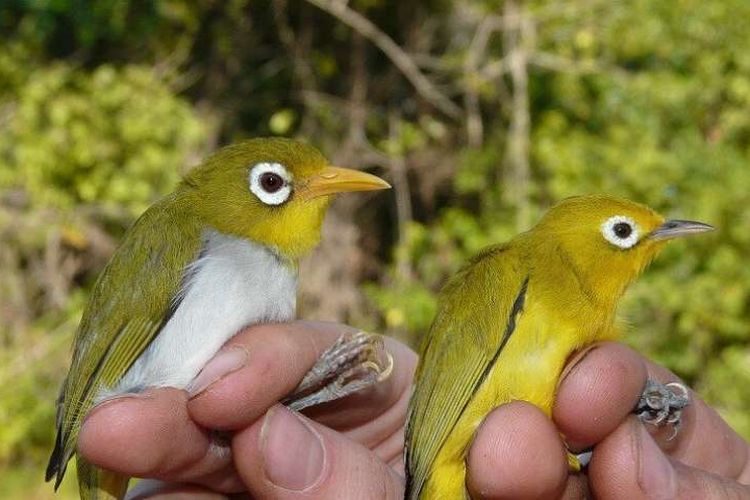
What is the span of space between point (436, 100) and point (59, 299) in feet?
11.9

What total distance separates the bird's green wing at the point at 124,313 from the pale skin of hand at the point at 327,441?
218 millimetres

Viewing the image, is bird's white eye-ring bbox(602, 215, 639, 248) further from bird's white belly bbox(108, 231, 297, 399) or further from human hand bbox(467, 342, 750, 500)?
bird's white belly bbox(108, 231, 297, 399)

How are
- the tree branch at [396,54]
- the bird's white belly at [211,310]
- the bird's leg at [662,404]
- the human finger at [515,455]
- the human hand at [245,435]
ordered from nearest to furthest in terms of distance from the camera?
the human finger at [515,455], the human hand at [245,435], the bird's white belly at [211,310], the bird's leg at [662,404], the tree branch at [396,54]

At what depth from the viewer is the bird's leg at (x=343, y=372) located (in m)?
2.74

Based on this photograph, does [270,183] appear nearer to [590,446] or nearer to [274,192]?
[274,192]

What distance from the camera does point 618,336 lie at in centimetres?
247

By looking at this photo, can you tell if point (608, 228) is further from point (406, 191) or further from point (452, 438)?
point (406, 191)

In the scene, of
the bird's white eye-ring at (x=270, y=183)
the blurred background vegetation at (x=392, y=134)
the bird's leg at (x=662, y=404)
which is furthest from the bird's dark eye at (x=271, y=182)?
the blurred background vegetation at (x=392, y=134)

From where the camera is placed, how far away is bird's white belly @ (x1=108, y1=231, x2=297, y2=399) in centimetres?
245

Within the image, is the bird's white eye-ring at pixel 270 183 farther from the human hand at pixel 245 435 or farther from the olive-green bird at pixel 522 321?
the olive-green bird at pixel 522 321

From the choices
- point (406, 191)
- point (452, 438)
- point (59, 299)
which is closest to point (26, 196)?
point (59, 299)

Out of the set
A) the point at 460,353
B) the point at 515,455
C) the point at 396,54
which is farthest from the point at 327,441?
the point at 396,54

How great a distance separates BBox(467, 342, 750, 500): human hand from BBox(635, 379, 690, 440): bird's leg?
0.72ft

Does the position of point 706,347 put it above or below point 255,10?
below
